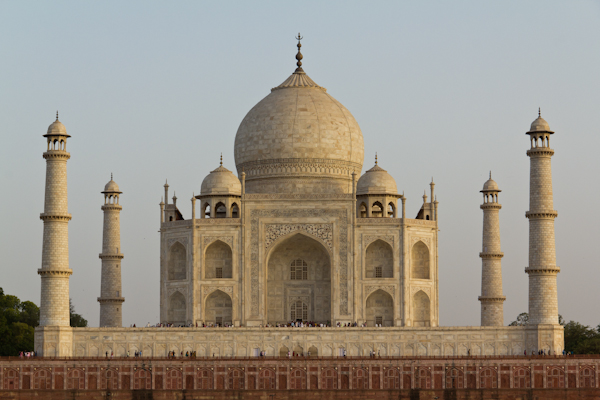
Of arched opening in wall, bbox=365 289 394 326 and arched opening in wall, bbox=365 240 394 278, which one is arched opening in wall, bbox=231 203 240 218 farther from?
arched opening in wall, bbox=365 289 394 326

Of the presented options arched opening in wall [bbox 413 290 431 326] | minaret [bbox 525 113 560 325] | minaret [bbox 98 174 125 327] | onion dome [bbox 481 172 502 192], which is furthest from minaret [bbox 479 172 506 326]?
minaret [bbox 98 174 125 327]

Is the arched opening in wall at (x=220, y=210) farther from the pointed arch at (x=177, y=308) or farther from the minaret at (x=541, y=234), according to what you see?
the minaret at (x=541, y=234)

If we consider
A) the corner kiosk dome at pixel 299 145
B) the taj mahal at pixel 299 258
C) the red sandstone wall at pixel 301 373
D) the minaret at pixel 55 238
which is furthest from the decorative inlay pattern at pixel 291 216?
the minaret at pixel 55 238

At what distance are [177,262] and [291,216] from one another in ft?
13.7

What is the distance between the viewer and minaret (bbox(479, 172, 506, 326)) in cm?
4197

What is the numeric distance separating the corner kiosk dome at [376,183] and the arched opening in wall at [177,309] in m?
6.83

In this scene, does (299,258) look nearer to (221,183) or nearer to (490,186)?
(221,183)

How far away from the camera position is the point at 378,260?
3922 cm

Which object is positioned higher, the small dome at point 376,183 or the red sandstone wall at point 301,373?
the small dome at point 376,183

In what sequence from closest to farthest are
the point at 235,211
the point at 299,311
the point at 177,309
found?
the point at 177,309
the point at 299,311
the point at 235,211

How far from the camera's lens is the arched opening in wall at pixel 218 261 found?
128 feet

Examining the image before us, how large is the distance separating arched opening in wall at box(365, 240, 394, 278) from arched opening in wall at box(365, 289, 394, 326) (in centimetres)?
66

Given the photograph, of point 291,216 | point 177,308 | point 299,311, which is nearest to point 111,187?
point 177,308

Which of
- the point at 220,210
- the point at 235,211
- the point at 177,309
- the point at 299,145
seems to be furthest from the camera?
the point at 299,145
